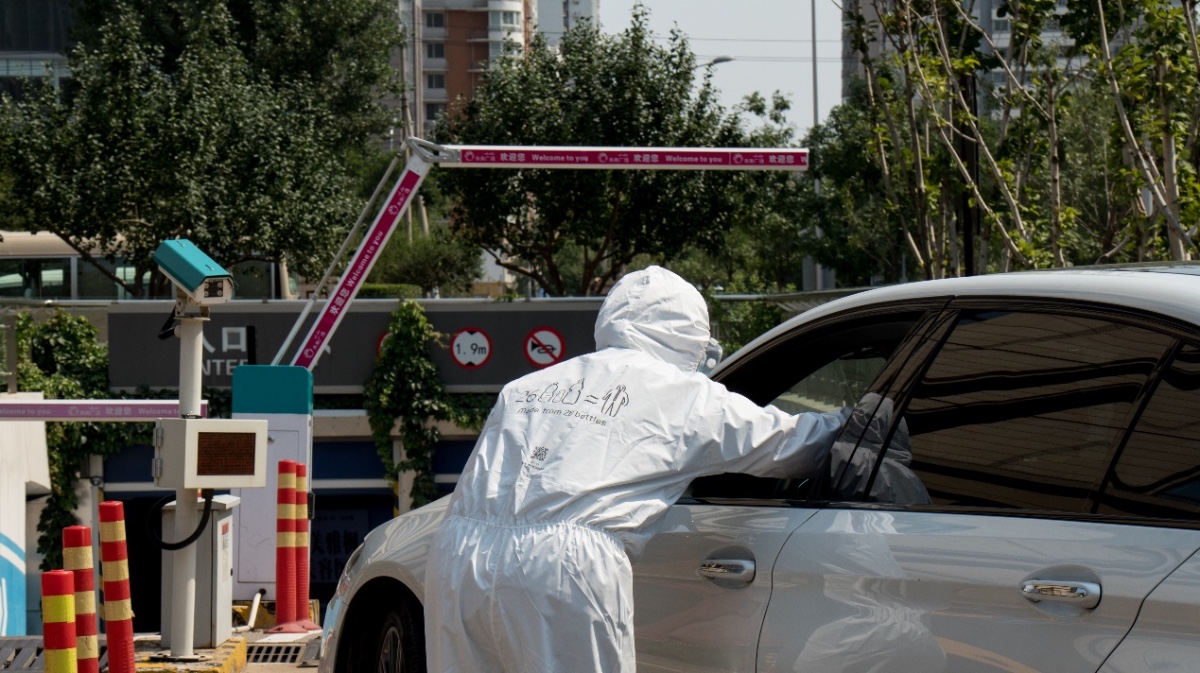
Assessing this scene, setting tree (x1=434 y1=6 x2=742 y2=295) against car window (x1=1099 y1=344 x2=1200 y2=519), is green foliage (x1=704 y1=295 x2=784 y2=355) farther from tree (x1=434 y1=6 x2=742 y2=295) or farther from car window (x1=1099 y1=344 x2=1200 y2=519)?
tree (x1=434 y1=6 x2=742 y2=295)

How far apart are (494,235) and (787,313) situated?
17.4 meters

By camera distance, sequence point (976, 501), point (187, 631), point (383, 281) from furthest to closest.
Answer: point (383, 281) → point (187, 631) → point (976, 501)

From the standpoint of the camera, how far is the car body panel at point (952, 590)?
227 centimetres

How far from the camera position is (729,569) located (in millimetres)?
3113

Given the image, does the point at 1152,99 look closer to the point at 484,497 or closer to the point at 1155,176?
the point at 1155,176

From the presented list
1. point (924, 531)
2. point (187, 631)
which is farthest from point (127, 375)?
point (924, 531)

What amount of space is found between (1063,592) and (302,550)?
6431 mm

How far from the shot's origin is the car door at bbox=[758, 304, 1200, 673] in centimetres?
234

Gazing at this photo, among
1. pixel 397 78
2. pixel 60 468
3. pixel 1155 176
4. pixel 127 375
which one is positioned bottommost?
pixel 60 468

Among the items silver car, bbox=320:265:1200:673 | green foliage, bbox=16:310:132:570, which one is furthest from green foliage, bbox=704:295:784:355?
silver car, bbox=320:265:1200:673

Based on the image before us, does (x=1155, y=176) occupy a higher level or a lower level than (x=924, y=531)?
higher

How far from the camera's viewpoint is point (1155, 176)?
888 centimetres

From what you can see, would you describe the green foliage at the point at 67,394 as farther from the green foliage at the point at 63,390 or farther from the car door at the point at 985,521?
the car door at the point at 985,521

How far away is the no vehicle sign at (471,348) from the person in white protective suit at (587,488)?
11.7m
